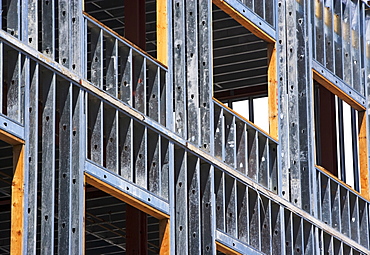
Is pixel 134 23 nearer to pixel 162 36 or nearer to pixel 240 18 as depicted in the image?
pixel 240 18

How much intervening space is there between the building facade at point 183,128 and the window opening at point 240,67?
24cm

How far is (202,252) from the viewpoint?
80.6 ft

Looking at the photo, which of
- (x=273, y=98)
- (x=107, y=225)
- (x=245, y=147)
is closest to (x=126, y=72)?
(x=245, y=147)

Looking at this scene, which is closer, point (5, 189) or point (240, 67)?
point (240, 67)

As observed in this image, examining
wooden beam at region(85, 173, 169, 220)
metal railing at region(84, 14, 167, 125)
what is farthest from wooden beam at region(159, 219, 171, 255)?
metal railing at region(84, 14, 167, 125)

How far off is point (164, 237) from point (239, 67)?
56.2 feet

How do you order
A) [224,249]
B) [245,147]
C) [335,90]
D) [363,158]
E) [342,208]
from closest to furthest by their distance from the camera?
[224,249] → [245,147] → [342,208] → [335,90] → [363,158]

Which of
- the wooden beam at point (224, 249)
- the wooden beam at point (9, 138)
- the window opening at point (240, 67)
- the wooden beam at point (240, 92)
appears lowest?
the wooden beam at point (224, 249)

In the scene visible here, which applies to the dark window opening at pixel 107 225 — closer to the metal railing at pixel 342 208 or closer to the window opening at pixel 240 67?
the window opening at pixel 240 67

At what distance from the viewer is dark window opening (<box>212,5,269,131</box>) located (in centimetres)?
3659

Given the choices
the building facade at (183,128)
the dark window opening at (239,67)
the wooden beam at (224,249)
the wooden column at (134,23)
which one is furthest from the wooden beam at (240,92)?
the wooden beam at (224,249)

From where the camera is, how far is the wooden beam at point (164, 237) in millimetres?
23484

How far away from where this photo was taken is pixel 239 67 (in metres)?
40.1

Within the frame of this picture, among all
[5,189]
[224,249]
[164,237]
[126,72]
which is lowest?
[164,237]
